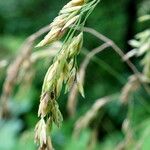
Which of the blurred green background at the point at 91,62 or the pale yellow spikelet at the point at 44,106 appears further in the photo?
the blurred green background at the point at 91,62

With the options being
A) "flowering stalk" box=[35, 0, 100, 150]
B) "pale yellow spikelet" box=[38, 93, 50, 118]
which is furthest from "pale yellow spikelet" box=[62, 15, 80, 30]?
"pale yellow spikelet" box=[38, 93, 50, 118]

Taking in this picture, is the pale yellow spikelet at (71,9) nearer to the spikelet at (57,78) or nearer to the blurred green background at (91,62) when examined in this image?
the spikelet at (57,78)

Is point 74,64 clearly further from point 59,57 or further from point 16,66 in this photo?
point 16,66

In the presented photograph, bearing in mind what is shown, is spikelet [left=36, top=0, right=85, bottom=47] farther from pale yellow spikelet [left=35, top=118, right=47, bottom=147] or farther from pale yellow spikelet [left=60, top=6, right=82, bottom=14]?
pale yellow spikelet [left=35, top=118, right=47, bottom=147]

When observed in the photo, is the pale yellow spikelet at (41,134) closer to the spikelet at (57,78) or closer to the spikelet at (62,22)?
the spikelet at (57,78)

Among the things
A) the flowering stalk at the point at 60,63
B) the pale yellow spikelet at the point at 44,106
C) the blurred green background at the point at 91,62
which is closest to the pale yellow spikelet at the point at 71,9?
the flowering stalk at the point at 60,63

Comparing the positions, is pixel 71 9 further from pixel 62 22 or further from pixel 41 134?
pixel 41 134

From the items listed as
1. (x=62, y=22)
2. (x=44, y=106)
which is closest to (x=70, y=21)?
(x=62, y=22)

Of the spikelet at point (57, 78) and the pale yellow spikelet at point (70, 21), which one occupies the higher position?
the pale yellow spikelet at point (70, 21)

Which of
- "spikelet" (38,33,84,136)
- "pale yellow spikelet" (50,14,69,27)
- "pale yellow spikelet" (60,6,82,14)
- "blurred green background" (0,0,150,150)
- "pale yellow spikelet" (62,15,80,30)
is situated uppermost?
"blurred green background" (0,0,150,150)

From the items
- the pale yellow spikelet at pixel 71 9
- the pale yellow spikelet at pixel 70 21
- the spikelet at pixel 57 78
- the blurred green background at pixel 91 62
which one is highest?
the blurred green background at pixel 91 62
